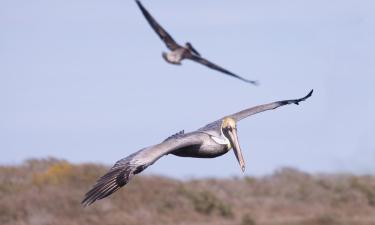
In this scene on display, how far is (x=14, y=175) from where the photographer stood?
40938 millimetres

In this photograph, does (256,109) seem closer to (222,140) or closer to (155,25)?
(222,140)

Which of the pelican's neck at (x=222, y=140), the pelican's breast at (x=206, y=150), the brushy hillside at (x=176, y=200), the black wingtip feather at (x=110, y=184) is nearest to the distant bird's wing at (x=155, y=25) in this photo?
the black wingtip feather at (x=110, y=184)

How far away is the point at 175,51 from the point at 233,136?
17.4 ft

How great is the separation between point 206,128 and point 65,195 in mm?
18169

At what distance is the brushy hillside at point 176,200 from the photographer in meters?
33.8

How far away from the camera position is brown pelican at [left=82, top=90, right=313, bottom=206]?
15016mm

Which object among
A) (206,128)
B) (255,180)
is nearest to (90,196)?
(206,128)

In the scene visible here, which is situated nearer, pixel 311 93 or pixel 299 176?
pixel 311 93

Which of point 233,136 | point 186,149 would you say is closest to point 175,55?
point 186,149

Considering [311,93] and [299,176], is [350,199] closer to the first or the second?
[299,176]

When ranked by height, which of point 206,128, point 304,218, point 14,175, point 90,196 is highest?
point 14,175

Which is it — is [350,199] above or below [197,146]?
above

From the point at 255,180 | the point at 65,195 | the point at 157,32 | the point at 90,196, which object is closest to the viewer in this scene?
the point at 157,32

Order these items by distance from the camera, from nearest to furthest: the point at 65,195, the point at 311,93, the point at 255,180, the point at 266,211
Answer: the point at 311,93 → the point at 65,195 → the point at 266,211 → the point at 255,180
